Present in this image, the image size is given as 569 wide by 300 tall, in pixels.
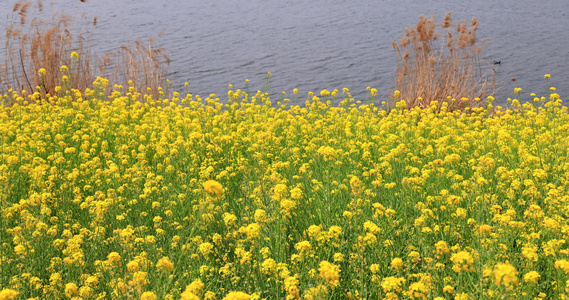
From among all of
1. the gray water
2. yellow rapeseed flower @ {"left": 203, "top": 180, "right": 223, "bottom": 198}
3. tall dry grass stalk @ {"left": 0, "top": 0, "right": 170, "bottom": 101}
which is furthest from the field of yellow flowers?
the gray water

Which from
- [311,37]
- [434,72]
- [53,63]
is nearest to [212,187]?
[53,63]

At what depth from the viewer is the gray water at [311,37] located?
14219 mm

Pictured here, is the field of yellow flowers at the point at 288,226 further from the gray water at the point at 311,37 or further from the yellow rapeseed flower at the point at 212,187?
the gray water at the point at 311,37

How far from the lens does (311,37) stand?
61.6 feet

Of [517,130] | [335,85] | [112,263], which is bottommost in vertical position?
[335,85]

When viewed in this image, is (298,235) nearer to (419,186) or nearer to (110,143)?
(419,186)

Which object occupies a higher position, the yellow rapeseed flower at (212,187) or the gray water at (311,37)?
the yellow rapeseed flower at (212,187)

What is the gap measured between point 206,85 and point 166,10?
1086 cm

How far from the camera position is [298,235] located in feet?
12.1

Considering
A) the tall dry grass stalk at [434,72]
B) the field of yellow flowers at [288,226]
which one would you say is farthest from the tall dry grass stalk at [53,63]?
the tall dry grass stalk at [434,72]

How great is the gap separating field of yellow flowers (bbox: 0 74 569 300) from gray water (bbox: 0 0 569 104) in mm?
7127

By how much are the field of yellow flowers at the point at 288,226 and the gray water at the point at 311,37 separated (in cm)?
713

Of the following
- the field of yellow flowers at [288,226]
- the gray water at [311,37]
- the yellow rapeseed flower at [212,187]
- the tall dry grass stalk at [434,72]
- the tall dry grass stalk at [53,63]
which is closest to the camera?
the yellow rapeseed flower at [212,187]

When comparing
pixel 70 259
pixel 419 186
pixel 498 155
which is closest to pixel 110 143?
pixel 70 259
